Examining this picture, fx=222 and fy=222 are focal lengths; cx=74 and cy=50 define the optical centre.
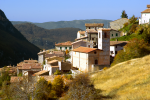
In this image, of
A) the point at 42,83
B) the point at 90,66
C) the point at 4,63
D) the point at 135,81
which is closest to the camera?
the point at 135,81

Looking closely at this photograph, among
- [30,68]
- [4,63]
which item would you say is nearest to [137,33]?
Answer: [30,68]

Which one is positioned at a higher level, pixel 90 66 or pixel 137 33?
pixel 137 33

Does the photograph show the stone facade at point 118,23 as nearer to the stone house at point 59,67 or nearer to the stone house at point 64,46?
the stone house at point 64,46

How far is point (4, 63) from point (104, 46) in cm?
8965

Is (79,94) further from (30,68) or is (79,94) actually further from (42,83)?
(30,68)

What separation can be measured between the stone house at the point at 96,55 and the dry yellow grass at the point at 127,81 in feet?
20.6

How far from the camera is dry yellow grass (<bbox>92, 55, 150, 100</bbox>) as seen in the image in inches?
854

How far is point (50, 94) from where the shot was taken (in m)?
34.2

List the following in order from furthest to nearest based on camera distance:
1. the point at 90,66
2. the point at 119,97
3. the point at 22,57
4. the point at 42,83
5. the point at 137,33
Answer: the point at 22,57
the point at 137,33
the point at 90,66
the point at 42,83
the point at 119,97

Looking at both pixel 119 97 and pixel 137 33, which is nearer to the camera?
pixel 119 97

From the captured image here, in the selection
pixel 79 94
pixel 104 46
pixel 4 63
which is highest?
pixel 104 46

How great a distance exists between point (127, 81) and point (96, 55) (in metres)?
15.6

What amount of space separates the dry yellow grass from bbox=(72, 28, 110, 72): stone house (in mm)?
6266

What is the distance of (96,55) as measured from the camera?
4275cm
